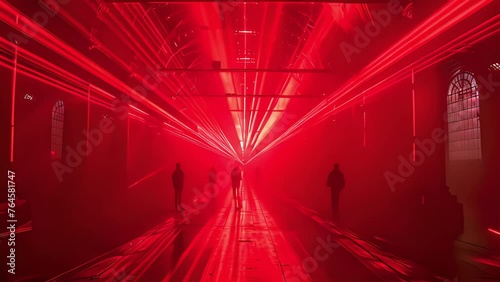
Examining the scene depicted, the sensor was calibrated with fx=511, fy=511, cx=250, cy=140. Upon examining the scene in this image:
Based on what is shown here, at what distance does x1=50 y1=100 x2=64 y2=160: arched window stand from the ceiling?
12.6ft

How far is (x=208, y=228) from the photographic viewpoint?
549 inches

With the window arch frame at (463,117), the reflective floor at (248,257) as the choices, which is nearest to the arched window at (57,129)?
the reflective floor at (248,257)

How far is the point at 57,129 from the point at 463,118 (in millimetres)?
17866

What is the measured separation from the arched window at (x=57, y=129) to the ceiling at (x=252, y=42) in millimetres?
3845

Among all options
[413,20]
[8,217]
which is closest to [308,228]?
[413,20]

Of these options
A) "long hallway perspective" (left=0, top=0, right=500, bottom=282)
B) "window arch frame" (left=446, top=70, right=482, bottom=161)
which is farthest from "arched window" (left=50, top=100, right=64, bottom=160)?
"window arch frame" (left=446, top=70, right=482, bottom=161)

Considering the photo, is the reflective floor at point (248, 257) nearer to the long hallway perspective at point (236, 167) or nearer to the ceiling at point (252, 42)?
the long hallway perspective at point (236, 167)

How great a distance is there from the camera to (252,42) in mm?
21625

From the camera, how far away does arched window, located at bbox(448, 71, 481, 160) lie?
17031 millimetres

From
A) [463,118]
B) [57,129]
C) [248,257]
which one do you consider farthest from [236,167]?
[248,257]

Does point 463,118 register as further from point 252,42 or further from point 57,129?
point 57,129

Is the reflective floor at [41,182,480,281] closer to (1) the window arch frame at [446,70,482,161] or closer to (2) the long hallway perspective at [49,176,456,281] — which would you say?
(2) the long hallway perspective at [49,176,456,281]

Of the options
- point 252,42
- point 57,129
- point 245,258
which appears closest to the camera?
point 245,258

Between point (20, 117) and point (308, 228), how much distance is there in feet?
48.5
